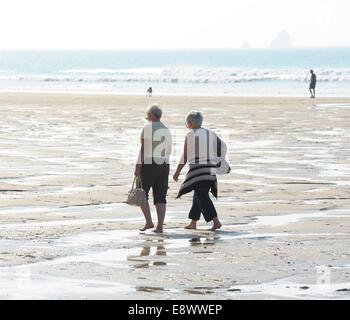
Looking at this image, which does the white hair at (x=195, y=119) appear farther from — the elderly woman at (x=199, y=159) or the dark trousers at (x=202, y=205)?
the dark trousers at (x=202, y=205)

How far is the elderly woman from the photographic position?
42.9ft

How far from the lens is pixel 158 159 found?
12930 millimetres

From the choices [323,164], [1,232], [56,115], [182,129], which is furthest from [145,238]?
[56,115]

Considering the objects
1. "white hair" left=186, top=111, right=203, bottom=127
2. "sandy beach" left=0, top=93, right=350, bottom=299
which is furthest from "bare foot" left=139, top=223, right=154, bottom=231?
"white hair" left=186, top=111, right=203, bottom=127

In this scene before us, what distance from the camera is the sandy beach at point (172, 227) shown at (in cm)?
938

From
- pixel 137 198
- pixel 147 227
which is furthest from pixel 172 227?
pixel 137 198

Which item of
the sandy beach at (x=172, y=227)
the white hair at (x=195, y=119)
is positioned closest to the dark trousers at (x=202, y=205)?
the sandy beach at (x=172, y=227)

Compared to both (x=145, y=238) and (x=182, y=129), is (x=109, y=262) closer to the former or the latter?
(x=145, y=238)

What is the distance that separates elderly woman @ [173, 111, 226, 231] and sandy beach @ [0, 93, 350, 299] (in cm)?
40

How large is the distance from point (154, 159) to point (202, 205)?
764 millimetres

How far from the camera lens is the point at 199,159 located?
13.1 metres

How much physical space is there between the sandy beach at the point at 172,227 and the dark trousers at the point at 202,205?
7.5 inches

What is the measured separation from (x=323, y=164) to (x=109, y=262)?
33.5 feet

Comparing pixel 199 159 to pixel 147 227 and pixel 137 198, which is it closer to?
pixel 137 198
